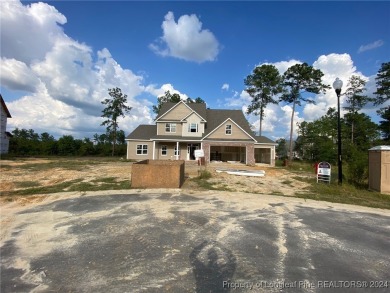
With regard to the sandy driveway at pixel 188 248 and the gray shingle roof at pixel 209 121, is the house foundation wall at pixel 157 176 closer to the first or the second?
the sandy driveway at pixel 188 248

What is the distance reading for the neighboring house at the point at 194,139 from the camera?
29.2 meters

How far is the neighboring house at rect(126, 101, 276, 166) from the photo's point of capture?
29.2 meters

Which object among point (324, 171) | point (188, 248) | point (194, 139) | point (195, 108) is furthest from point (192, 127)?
point (188, 248)

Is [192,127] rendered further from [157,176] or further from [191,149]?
[157,176]

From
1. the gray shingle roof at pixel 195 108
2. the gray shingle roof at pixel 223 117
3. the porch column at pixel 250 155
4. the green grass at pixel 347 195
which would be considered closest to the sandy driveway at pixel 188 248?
the green grass at pixel 347 195

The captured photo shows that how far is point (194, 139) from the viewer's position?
29750mm

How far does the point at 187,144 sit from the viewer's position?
31734mm

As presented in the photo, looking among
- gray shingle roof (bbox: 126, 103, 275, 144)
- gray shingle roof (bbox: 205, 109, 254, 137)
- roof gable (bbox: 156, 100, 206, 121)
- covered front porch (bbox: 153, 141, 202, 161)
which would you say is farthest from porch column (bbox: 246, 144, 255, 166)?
roof gable (bbox: 156, 100, 206, 121)

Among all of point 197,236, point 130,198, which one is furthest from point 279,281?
point 130,198

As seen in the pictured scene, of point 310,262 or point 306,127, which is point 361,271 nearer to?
point 310,262

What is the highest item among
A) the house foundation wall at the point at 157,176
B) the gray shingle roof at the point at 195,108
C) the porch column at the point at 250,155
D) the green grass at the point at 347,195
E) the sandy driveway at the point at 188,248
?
the gray shingle roof at the point at 195,108

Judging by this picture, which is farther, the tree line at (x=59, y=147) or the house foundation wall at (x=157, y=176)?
the tree line at (x=59, y=147)

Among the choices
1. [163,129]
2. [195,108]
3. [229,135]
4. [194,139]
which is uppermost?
[195,108]

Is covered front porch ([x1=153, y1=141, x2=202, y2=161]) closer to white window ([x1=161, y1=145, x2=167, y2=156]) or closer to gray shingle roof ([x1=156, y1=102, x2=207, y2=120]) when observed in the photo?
white window ([x1=161, y1=145, x2=167, y2=156])
